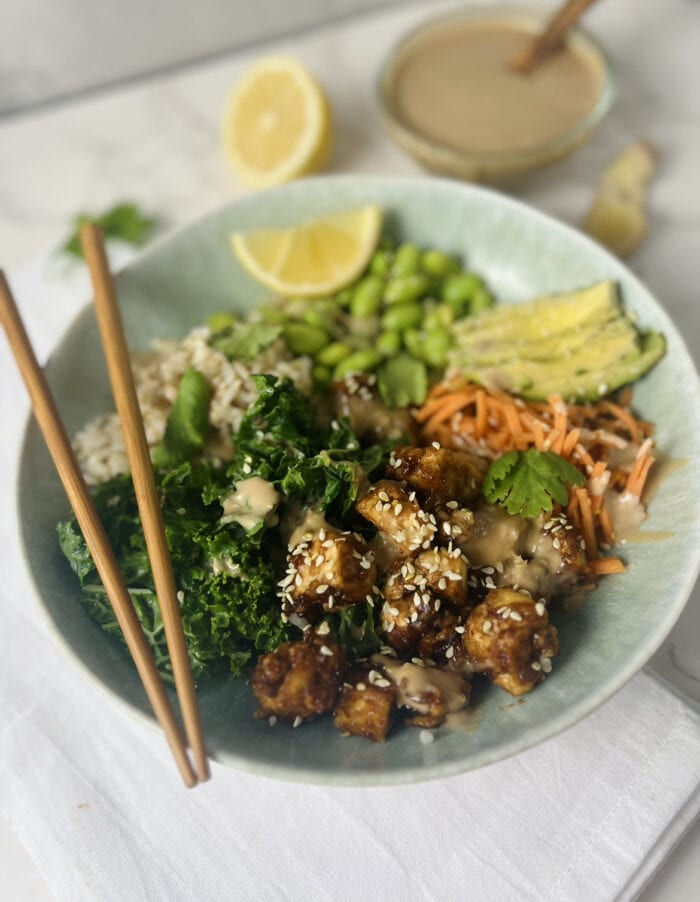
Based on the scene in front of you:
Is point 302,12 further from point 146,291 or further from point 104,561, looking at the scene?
point 104,561

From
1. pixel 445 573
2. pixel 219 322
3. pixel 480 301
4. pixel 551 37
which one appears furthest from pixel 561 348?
pixel 551 37

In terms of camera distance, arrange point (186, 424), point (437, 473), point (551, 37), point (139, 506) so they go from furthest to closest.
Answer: point (551, 37) < point (186, 424) < point (437, 473) < point (139, 506)

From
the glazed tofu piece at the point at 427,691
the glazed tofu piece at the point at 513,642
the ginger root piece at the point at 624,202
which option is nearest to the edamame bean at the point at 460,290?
the ginger root piece at the point at 624,202

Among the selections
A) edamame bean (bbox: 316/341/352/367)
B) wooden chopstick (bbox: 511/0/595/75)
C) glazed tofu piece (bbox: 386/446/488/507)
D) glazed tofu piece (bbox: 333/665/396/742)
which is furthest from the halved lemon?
glazed tofu piece (bbox: 333/665/396/742)

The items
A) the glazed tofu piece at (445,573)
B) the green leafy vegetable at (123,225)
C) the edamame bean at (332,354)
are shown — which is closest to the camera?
the glazed tofu piece at (445,573)

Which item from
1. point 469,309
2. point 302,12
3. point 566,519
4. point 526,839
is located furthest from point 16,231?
point 526,839

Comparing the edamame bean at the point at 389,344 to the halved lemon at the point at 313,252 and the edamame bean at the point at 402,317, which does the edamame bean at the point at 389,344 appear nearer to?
the edamame bean at the point at 402,317

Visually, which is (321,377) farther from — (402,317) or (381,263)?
(381,263)
